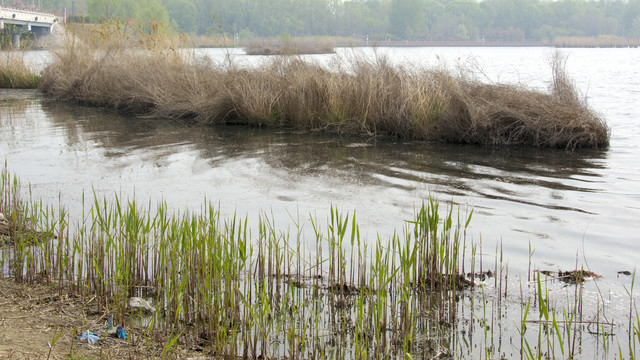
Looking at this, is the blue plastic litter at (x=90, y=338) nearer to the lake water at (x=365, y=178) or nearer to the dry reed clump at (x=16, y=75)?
the lake water at (x=365, y=178)

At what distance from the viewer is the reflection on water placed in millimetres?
6895

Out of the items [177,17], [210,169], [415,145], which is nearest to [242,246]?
[210,169]

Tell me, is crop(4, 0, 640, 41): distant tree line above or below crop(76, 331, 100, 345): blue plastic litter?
above

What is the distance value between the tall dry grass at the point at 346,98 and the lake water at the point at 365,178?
51 centimetres

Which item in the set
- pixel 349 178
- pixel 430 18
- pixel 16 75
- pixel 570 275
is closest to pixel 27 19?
pixel 16 75

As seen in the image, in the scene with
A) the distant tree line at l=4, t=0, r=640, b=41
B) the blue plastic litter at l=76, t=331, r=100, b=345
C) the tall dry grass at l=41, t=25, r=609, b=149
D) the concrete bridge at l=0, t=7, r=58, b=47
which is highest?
the distant tree line at l=4, t=0, r=640, b=41

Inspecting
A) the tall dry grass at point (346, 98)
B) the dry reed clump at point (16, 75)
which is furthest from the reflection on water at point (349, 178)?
the dry reed clump at point (16, 75)

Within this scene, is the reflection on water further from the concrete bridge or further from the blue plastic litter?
the concrete bridge

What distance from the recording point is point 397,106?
13125 millimetres

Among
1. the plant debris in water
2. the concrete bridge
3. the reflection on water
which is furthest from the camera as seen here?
the concrete bridge

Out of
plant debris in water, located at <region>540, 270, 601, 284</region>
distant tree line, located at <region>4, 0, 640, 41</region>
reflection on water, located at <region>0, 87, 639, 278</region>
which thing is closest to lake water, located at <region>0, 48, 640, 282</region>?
reflection on water, located at <region>0, 87, 639, 278</region>

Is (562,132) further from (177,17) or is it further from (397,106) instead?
(177,17)

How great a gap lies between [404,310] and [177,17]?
74.0m

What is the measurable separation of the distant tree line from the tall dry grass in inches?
2669
